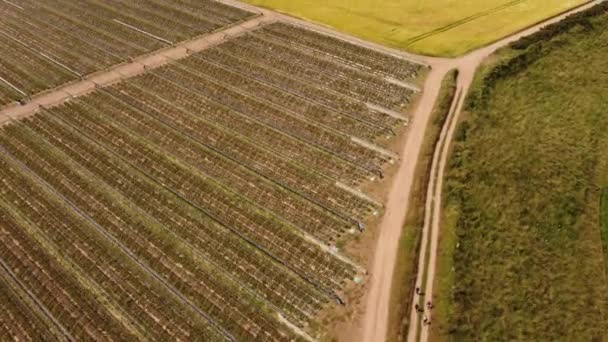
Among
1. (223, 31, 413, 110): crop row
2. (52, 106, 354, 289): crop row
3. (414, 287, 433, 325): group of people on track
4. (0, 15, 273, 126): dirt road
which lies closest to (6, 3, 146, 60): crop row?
(0, 15, 273, 126): dirt road

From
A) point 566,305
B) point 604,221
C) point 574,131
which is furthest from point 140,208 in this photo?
point 574,131

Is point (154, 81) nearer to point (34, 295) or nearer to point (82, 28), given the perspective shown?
point (82, 28)

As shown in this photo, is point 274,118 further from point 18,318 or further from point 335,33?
point 18,318

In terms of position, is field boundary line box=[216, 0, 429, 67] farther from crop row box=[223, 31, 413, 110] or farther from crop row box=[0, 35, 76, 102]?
crop row box=[0, 35, 76, 102]

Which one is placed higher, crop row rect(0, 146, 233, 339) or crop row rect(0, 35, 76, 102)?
crop row rect(0, 35, 76, 102)

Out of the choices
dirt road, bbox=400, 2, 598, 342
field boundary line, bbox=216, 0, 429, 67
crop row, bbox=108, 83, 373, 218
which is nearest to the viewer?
dirt road, bbox=400, 2, 598, 342

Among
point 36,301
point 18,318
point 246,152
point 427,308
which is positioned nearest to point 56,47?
point 246,152
